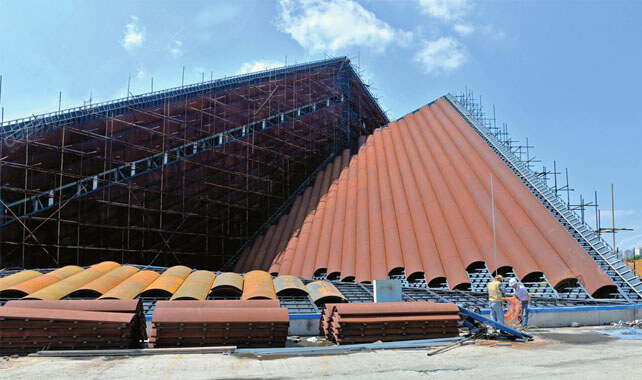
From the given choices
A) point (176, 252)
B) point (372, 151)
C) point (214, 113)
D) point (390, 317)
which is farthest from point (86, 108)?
point (390, 317)

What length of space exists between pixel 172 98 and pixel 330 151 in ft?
44.6

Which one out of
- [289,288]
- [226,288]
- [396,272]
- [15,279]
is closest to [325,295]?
[289,288]

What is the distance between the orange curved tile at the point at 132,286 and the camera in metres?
14.4

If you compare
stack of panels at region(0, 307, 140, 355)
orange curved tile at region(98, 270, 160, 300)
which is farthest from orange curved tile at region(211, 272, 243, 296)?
stack of panels at region(0, 307, 140, 355)

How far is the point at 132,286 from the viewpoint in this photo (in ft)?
51.0

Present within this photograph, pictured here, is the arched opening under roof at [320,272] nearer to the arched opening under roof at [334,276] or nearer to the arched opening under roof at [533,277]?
the arched opening under roof at [334,276]

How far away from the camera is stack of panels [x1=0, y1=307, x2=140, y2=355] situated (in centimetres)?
1028

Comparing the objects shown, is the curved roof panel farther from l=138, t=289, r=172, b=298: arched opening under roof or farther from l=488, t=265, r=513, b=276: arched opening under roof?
l=488, t=265, r=513, b=276: arched opening under roof

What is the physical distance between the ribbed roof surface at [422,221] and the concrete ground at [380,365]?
7.65m

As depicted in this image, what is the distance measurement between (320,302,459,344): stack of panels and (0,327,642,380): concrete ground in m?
1.01

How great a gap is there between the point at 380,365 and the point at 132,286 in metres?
9.54

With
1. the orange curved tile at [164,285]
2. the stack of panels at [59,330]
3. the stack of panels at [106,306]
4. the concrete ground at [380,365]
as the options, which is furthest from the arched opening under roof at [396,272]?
the stack of panels at [59,330]

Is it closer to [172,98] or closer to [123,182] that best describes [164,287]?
[123,182]

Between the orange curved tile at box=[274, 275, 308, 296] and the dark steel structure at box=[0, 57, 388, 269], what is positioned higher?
the dark steel structure at box=[0, 57, 388, 269]
